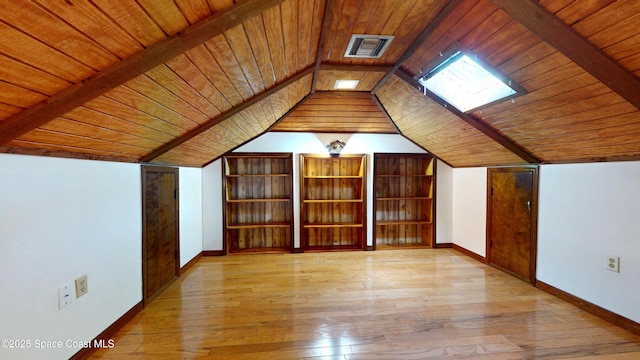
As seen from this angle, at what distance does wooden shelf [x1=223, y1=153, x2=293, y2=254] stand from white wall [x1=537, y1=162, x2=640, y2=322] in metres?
3.14

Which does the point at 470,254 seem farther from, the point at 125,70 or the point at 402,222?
the point at 125,70

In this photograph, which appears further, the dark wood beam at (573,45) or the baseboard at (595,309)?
the baseboard at (595,309)

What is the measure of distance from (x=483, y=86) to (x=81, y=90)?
2691 millimetres

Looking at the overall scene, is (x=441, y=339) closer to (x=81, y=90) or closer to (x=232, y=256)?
(x=81, y=90)

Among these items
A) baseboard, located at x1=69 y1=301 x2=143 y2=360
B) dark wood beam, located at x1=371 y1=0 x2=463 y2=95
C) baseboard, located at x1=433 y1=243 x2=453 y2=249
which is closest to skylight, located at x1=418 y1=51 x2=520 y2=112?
dark wood beam, located at x1=371 y1=0 x2=463 y2=95

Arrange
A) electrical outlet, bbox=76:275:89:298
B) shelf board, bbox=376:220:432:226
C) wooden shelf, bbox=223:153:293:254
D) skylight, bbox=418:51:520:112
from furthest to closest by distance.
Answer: shelf board, bbox=376:220:432:226 < wooden shelf, bbox=223:153:293:254 < skylight, bbox=418:51:520:112 < electrical outlet, bbox=76:275:89:298

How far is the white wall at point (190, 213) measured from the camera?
326 cm

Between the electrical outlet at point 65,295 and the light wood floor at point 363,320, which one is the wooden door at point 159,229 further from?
the electrical outlet at point 65,295

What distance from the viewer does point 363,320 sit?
218 cm

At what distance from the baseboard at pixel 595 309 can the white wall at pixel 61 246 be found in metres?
3.97

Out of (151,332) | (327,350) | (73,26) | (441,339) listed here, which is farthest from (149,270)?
(441,339)

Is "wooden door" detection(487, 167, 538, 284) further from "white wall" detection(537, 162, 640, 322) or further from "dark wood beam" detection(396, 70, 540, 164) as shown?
"dark wood beam" detection(396, 70, 540, 164)

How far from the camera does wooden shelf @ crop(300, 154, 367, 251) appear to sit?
4180 millimetres

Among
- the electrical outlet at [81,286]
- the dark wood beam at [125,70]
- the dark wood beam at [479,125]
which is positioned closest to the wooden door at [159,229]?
the electrical outlet at [81,286]
